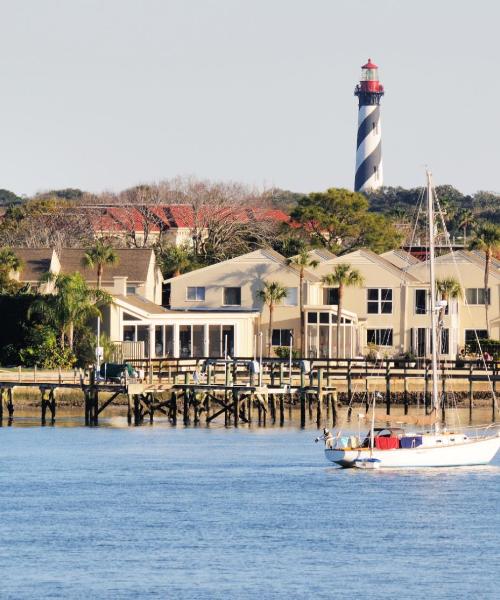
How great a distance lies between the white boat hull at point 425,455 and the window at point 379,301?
41456mm

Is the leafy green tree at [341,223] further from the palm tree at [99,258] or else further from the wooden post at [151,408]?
the wooden post at [151,408]

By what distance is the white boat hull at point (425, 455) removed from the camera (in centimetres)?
5194

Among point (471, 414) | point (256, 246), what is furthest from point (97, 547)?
point (256, 246)

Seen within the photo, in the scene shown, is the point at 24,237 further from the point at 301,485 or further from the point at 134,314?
the point at 301,485

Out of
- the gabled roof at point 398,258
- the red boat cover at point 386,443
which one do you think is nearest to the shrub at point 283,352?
the gabled roof at point 398,258

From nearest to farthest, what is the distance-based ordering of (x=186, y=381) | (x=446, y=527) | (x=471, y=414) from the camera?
(x=446, y=527) → (x=186, y=381) → (x=471, y=414)

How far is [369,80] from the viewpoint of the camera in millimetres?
179750

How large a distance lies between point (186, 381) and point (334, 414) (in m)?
6.87

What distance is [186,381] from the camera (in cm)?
6862

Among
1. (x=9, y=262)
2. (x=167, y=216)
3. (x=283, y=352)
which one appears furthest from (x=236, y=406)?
(x=167, y=216)

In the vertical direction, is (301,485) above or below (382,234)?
below

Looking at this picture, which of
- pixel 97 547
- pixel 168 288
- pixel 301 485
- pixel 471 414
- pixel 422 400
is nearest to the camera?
pixel 97 547

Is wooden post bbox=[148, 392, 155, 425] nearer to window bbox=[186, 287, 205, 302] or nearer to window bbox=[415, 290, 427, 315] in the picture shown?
window bbox=[186, 287, 205, 302]

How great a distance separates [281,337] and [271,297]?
2.46 metres
